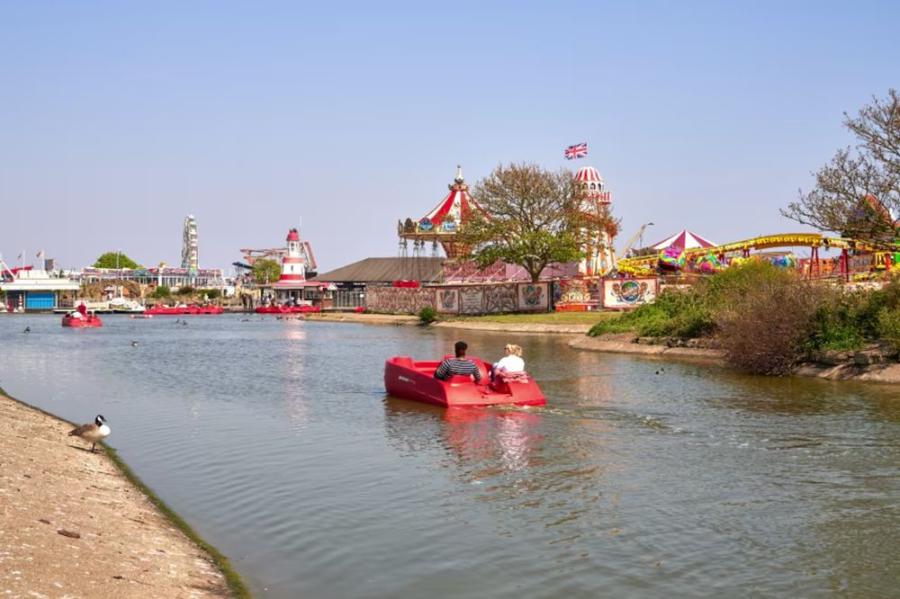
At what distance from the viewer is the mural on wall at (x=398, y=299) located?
292ft

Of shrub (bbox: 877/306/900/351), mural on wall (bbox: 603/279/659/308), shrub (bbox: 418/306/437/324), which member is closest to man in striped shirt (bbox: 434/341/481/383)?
shrub (bbox: 877/306/900/351)

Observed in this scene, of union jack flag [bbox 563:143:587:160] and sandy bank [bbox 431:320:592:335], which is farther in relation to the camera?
union jack flag [bbox 563:143:587:160]

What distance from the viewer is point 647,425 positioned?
18875 millimetres

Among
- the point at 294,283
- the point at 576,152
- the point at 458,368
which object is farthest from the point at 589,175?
the point at 458,368

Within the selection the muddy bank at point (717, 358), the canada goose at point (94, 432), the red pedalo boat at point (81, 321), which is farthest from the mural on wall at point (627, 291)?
the canada goose at point (94, 432)

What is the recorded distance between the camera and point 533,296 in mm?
72562

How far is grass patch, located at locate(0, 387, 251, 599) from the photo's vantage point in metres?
8.91

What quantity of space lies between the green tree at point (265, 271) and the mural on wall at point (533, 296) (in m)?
116

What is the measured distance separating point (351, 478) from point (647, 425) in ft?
23.6

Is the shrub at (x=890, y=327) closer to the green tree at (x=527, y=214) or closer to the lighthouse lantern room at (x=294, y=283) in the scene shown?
the green tree at (x=527, y=214)

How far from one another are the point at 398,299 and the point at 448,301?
530 inches

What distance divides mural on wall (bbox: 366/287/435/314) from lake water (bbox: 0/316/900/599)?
6116 cm

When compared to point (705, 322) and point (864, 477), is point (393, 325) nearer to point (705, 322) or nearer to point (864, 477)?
point (705, 322)

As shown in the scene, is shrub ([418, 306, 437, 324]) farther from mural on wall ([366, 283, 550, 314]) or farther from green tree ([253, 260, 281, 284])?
green tree ([253, 260, 281, 284])
